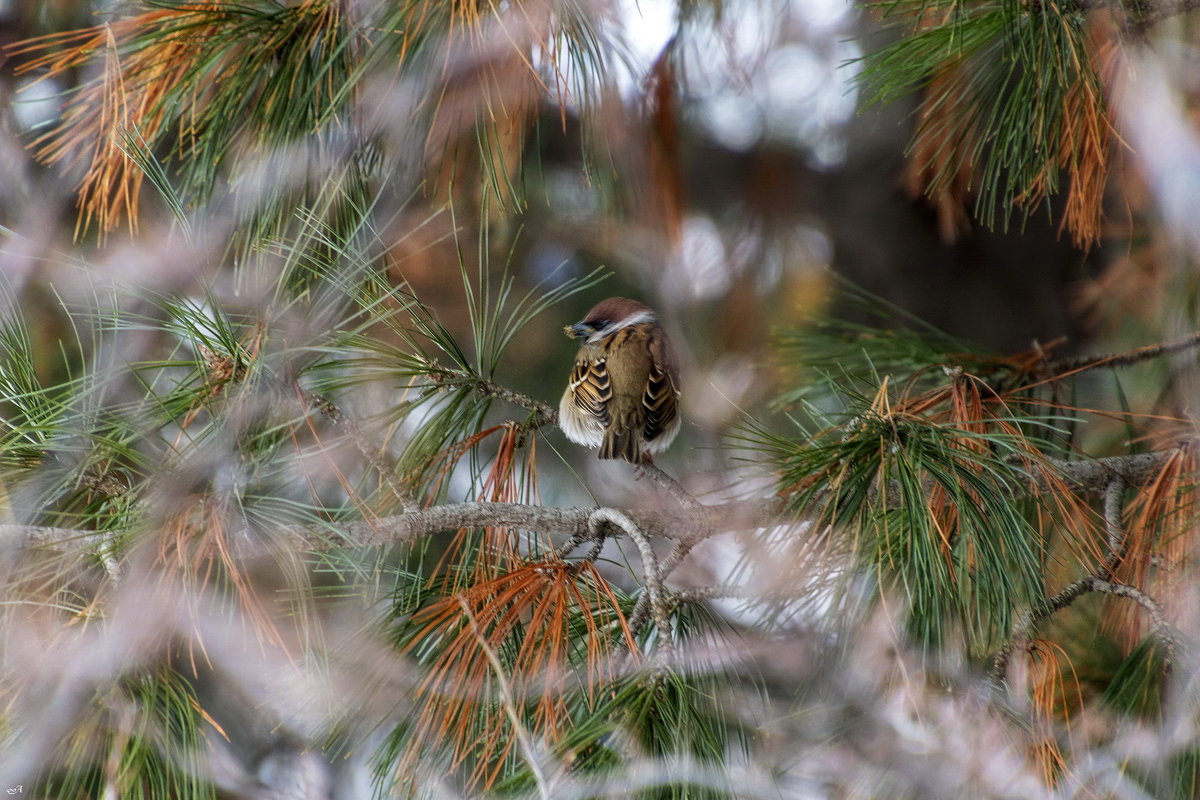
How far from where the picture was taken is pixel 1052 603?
1.26m

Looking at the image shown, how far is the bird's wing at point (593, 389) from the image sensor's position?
6.20 ft

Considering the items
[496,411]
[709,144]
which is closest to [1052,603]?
[496,411]

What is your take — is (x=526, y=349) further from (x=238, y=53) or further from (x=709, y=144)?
(x=238, y=53)

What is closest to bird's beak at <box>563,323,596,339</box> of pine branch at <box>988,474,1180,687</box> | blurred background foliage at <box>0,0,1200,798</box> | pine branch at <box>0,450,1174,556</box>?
blurred background foliage at <box>0,0,1200,798</box>

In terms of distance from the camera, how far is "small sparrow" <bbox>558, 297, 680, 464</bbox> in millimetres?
1877

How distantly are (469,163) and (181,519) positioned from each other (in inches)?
39.7

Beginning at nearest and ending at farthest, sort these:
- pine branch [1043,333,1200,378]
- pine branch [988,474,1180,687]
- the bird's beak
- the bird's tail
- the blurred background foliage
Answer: the blurred background foliage < pine branch [988,474,1180,687] < pine branch [1043,333,1200,378] < the bird's tail < the bird's beak

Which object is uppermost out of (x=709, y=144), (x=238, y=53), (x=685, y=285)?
(x=709, y=144)

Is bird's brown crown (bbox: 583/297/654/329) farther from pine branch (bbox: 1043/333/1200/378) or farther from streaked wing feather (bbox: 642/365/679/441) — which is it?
pine branch (bbox: 1043/333/1200/378)

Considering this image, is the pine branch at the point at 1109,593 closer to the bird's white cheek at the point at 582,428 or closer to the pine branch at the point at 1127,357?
the pine branch at the point at 1127,357

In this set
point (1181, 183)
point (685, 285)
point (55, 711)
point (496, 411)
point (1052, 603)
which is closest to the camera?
point (55, 711)

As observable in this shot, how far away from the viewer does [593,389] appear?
1.92m

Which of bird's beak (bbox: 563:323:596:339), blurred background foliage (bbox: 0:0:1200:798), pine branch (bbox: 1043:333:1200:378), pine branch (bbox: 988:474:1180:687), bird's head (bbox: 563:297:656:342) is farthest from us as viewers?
bird's head (bbox: 563:297:656:342)

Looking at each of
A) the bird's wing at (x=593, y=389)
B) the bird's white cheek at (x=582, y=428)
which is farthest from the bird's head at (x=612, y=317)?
the bird's white cheek at (x=582, y=428)
